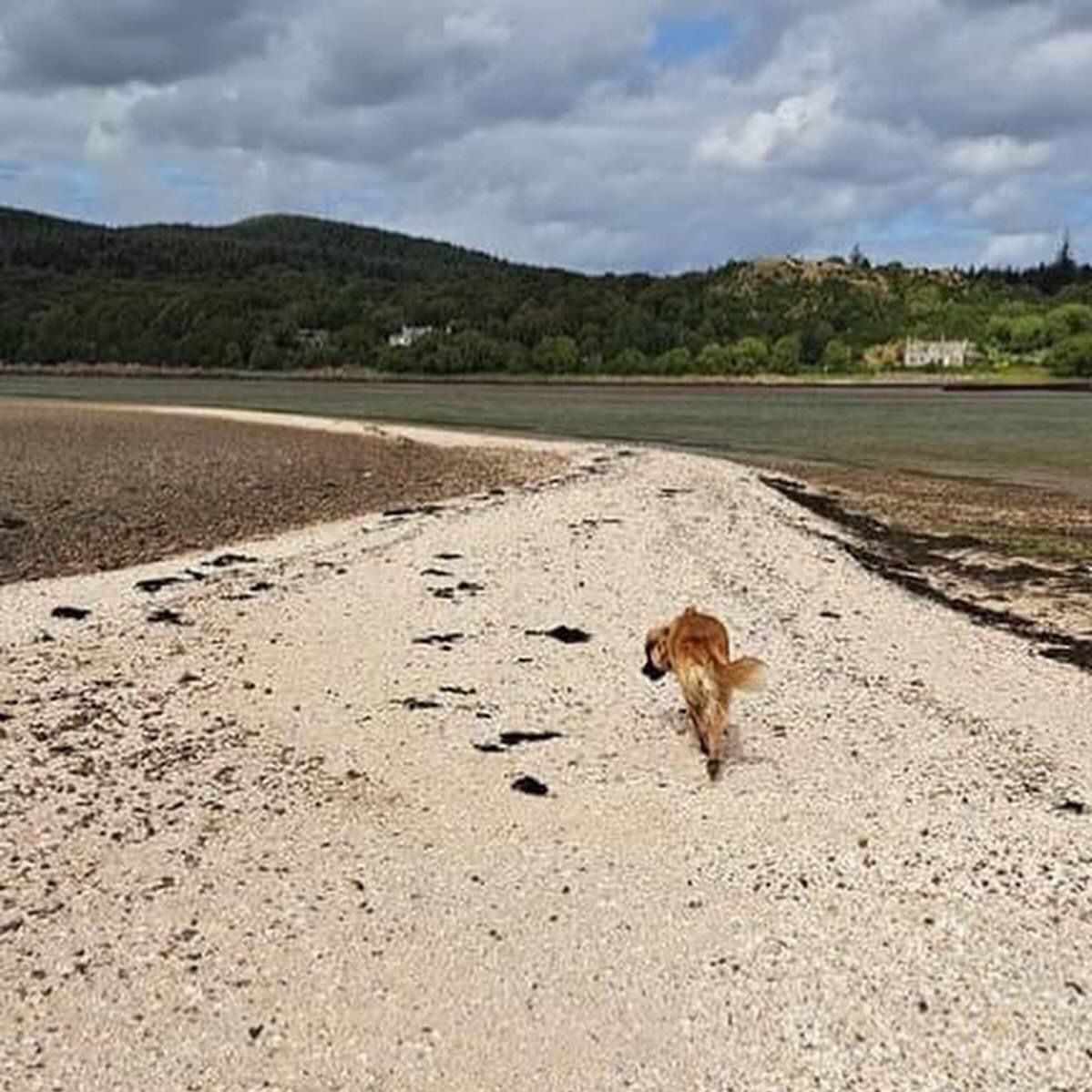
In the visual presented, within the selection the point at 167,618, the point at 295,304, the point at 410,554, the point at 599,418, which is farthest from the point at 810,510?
the point at 295,304

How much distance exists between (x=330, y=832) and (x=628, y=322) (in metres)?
168

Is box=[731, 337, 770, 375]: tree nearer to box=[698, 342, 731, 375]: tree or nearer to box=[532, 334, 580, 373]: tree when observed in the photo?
box=[698, 342, 731, 375]: tree

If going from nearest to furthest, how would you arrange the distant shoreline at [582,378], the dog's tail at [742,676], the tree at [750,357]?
the dog's tail at [742,676] < the distant shoreline at [582,378] < the tree at [750,357]

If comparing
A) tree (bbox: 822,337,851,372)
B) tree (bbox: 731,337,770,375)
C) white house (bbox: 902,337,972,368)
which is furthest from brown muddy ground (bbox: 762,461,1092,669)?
white house (bbox: 902,337,972,368)

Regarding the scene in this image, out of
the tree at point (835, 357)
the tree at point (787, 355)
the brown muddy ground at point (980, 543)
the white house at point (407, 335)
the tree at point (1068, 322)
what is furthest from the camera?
the white house at point (407, 335)

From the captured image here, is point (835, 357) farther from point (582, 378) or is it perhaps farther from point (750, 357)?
Result: point (582, 378)

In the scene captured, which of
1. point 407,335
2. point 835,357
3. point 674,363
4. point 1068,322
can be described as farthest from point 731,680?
point 407,335

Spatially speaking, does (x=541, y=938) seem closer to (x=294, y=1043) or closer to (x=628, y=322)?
(x=294, y=1043)

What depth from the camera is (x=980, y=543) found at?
20828 millimetres

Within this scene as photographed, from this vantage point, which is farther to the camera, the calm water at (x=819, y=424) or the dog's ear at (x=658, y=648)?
the calm water at (x=819, y=424)

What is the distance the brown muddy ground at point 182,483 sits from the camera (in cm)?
1805

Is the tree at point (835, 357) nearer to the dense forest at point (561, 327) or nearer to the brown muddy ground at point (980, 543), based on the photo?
the dense forest at point (561, 327)

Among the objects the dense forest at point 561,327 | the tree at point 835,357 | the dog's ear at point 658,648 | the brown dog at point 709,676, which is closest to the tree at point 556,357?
the dense forest at point 561,327

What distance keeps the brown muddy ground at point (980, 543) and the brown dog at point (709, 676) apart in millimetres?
5248
